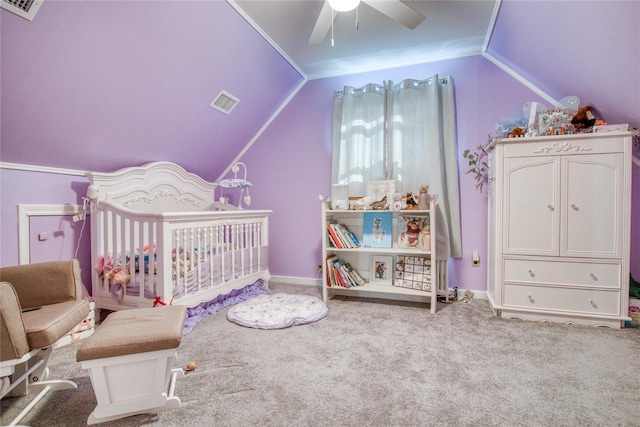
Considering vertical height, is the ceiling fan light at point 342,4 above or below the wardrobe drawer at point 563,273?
above

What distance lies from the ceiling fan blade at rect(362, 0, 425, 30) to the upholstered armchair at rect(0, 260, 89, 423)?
2.17m

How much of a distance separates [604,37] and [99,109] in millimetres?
3292

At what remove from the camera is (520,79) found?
113 inches

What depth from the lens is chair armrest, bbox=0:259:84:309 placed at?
1.59m

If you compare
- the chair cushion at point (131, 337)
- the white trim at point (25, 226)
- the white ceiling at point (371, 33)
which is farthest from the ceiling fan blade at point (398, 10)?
the white trim at point (25, 226)

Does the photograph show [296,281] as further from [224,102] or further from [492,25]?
[492,25]

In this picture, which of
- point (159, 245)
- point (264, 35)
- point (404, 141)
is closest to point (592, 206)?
point (404, 141)

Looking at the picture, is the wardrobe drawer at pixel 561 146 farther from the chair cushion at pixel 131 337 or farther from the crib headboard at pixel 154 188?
the crib headboard at pixel 154 188

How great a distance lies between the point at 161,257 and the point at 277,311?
3.30 ft

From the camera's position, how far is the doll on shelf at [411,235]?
2.93 m

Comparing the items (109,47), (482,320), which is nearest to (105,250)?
(109,47)

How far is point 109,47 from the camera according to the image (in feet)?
6.48

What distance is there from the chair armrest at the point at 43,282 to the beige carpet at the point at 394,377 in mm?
430

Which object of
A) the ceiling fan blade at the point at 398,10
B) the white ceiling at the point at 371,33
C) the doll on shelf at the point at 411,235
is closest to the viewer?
the ceiling fan blade at the point at 398,10
